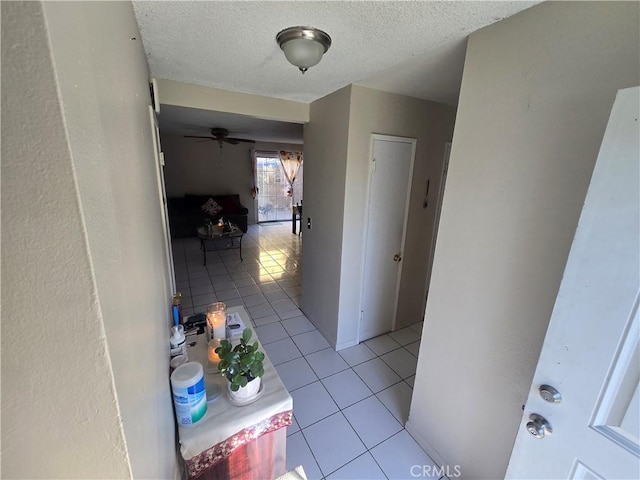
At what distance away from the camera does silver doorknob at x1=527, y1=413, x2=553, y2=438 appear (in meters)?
0.87

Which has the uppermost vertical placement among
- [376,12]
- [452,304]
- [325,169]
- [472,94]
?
[376,12]

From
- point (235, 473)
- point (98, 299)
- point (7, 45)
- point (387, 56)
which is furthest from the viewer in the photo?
point (387, 56)

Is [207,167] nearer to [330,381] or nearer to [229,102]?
[229,102]

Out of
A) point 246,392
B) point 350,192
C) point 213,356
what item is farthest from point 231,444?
point 350,192

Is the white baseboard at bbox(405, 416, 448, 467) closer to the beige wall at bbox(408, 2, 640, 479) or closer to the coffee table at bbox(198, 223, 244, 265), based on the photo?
the beige wall at bbox(408, 2, 640, 479)

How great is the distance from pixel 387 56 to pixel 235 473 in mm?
2155

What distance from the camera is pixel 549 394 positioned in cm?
85

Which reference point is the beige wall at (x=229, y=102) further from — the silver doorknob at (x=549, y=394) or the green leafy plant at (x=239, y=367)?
the silver doorknob at (x=549, y=394)

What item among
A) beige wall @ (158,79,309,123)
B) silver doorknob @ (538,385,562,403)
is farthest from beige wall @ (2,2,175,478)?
beige wall @ (158,79,309,123)

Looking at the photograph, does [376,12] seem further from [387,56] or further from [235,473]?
[235,473]

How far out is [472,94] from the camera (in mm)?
1203

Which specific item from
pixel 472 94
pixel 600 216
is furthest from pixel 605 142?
pixel 472 94

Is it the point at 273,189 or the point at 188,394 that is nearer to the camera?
the point at 188,394

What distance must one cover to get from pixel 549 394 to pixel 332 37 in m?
1.63
